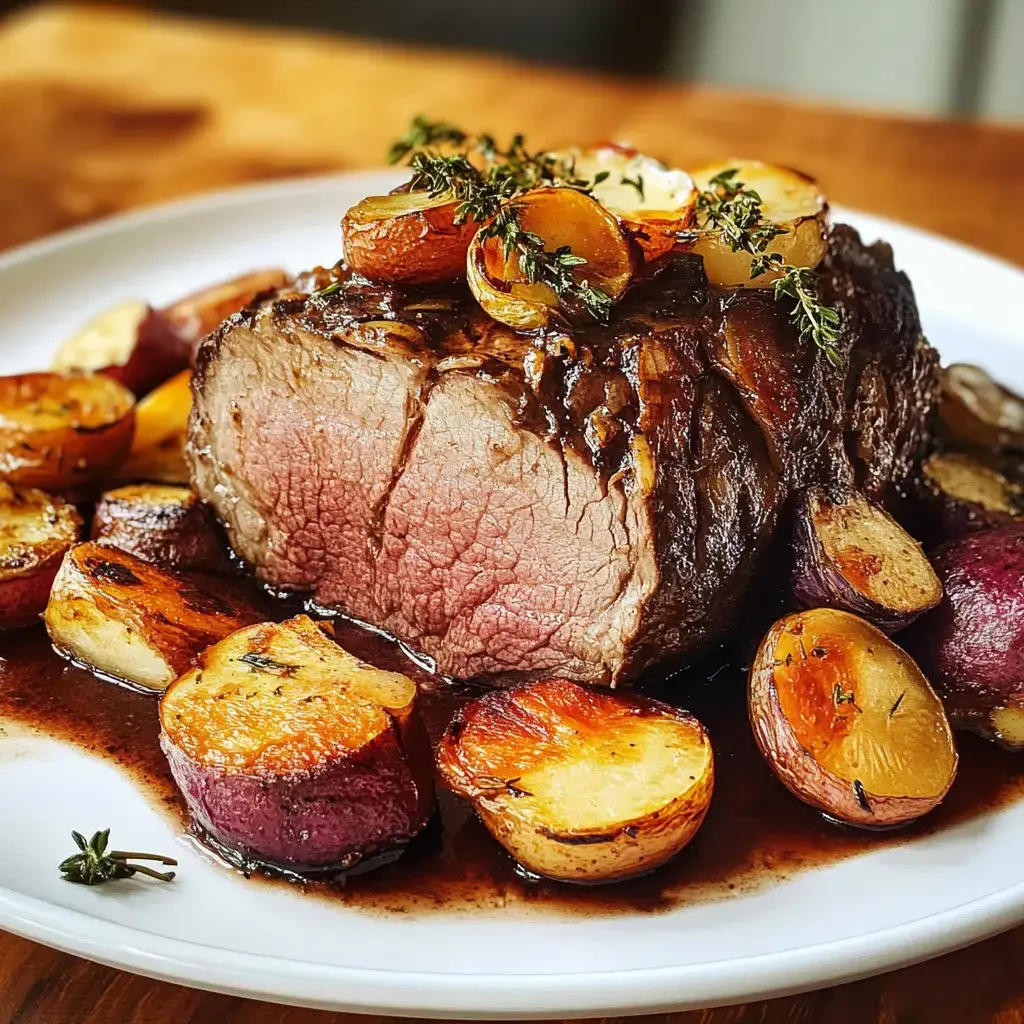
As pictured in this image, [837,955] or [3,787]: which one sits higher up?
[837,955]

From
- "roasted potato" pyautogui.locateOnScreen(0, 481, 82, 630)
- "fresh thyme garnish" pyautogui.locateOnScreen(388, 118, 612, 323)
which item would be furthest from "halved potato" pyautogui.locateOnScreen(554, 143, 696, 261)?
"roasted potato" pyautogui.locateOnScreen(0, 481, 82, 630)

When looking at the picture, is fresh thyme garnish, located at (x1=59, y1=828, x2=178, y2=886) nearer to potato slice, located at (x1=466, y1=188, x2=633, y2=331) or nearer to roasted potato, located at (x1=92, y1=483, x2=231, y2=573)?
roasted potato, located at (x1=92, y1=483, x2=231, y2=573)

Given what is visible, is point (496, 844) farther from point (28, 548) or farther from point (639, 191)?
point (639, 191)

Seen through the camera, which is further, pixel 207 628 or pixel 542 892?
pixel 207 628

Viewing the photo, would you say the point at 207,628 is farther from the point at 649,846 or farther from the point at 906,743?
the point at 906,743

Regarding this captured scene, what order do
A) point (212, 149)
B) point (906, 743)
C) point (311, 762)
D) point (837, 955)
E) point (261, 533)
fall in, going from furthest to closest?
point (212, 149) < point (261, 533) < point (906, 743) < point (311, 762) < point (837, 955)

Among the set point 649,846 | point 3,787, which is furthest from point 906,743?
point 3,787
